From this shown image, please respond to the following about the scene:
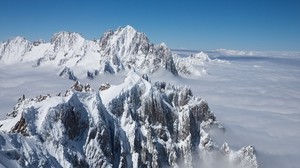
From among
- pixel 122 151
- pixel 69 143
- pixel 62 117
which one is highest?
pixel 62 117

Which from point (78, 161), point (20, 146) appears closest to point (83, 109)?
point (78, 161)

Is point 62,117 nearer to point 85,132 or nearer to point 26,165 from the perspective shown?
point 85,132

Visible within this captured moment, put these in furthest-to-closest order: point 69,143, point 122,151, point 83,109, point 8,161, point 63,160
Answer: point 122,151, point 83,109, point 69,143, point 63,160, point 8,161

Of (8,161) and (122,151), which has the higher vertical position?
(8,161)

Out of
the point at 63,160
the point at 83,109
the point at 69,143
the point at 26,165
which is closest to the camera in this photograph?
the point at 26,165

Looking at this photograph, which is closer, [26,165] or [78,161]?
[26,165]

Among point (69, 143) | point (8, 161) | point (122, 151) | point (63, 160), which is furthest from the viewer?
point (122, 151)

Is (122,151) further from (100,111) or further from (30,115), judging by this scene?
(30,115)

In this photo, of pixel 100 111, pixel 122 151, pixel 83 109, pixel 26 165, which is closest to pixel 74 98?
pixel 83 109

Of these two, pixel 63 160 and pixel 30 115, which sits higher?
pixel 30 115
